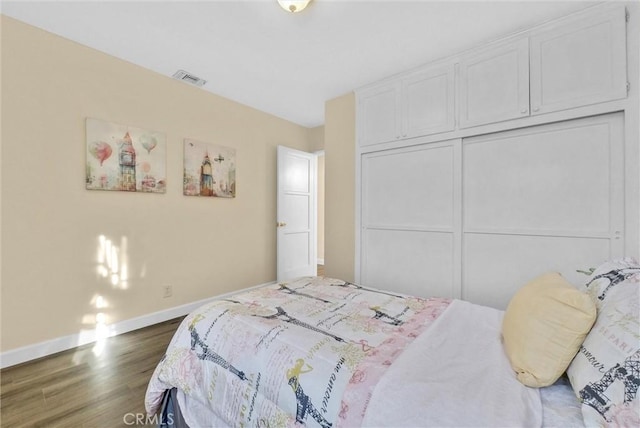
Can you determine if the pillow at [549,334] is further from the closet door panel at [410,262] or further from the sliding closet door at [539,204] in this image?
the closet door panel at [410,262]

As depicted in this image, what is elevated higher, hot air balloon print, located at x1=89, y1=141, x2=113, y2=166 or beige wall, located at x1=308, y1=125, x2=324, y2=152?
beige wall, located at x1=308, y1=125, x2=324, y2=152

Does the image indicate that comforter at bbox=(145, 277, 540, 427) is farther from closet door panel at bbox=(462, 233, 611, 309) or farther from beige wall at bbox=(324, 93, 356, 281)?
beige wall at bbox=(324, 93, 356, 281)

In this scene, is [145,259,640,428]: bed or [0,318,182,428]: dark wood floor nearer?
[145,259,640,428]: bed

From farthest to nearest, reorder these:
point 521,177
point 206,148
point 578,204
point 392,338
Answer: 1. point 206,148
2. point 521,177
3. point 578,204
4. point 392,338

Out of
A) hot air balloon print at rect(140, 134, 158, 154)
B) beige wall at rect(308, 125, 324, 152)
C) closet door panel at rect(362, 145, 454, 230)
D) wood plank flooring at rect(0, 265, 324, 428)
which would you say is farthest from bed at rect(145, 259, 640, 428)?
beige wall at rect(308, 125, 324, 152)

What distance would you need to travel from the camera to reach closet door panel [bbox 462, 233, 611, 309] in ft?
6.43

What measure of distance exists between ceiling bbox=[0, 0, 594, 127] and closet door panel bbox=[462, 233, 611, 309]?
63.8 inches

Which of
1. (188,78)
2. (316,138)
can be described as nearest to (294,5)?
(188,78)

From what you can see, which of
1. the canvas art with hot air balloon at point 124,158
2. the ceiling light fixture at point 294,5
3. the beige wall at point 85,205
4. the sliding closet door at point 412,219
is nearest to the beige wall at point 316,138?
the beige wall at point 85,205

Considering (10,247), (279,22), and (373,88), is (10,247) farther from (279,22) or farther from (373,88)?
(373,88)

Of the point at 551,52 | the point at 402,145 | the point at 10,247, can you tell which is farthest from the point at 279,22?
the point at 10,247

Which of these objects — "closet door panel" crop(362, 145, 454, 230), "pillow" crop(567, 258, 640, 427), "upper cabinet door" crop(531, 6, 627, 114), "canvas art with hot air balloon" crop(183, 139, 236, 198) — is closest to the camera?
"pillow" crop(567, 258, 640, 427)

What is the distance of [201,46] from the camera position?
238 centimetres

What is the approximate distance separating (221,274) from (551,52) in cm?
376
